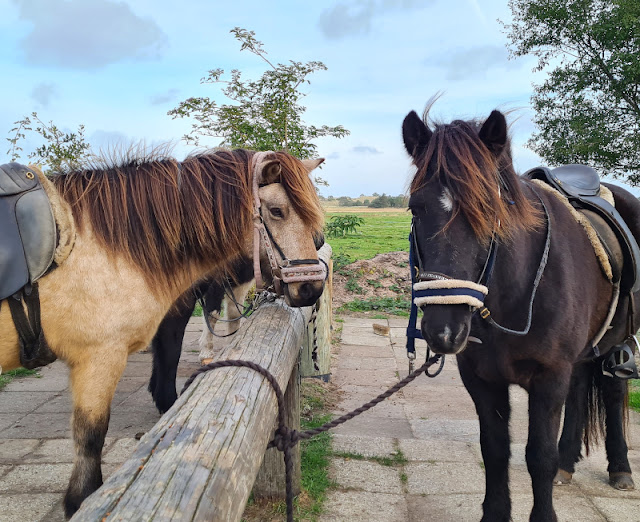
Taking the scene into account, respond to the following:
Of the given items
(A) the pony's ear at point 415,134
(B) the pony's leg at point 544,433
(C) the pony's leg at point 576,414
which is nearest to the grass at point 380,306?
(C) the pony's leg at point 576,414

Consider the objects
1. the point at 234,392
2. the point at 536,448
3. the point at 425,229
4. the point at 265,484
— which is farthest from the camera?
the point at 265,484

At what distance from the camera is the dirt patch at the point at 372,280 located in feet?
30.8

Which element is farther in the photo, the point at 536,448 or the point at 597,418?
the point at 597,418

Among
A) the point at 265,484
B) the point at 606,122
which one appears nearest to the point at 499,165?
the point at 265,484

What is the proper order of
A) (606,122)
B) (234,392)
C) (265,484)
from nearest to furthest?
(234,392) → (265,484) → (606,122)

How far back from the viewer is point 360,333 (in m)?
7.10

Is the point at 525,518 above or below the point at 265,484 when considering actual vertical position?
below

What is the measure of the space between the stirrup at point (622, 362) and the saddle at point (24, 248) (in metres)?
2.96

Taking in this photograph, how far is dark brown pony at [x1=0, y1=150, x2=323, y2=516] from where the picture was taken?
2094mm

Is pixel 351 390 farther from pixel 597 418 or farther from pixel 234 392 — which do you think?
pixel 234 392

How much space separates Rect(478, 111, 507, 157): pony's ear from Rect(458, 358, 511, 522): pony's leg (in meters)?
1.00

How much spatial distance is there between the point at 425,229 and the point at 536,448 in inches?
41.8

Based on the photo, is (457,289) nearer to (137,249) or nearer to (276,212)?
(276,212)

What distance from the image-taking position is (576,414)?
3.16 m
